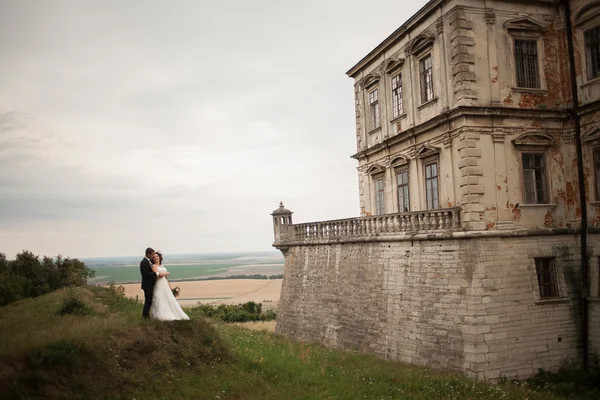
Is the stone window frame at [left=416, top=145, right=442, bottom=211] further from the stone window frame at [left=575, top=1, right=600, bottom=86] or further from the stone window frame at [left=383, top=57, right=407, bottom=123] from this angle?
the stone window frame at [left=575, top=1, right=600, bottom=86]

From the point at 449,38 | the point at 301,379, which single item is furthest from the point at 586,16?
the point at 301,379

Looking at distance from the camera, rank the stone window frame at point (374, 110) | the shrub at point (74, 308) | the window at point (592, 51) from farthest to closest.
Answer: the stone window frame at point (374, 110), the window at point (592, 51), the shrub at point (74, 308)

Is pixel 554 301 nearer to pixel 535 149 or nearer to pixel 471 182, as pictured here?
pixel 471 182

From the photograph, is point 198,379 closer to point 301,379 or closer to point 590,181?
point 301,379

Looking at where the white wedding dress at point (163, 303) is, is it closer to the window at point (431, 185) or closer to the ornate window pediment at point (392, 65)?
the window at point (431, 185)

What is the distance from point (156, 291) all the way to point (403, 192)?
13.3m

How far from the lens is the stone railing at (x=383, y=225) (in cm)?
1784

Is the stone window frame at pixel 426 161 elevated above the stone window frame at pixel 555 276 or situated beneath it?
elevated above

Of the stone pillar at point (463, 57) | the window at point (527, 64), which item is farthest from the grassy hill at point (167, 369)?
the window at point (527, 64)

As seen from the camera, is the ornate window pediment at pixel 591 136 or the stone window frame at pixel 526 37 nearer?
the ornate window pediment at pixel 591 136

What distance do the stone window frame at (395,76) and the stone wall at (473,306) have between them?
606 cm

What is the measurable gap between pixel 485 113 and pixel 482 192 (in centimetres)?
278

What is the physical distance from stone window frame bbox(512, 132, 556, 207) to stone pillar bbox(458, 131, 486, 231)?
1696 millimetres

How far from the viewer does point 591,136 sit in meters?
18.1
